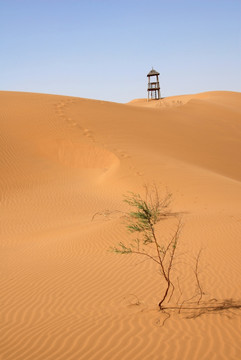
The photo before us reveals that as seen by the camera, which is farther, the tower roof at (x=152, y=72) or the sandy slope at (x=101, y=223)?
the tower roof at (x=152, y=72)

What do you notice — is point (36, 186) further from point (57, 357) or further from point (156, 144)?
point (57, 357)

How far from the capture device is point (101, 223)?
37.4ft

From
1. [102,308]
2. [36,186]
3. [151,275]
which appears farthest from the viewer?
[36,186]

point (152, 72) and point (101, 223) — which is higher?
point (152, 72)

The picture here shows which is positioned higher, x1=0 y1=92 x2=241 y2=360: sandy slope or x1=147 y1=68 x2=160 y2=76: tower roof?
x1=147 y1=68 x2=160 y2=76: tower roof

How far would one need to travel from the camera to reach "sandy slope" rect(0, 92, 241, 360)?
4742 mm

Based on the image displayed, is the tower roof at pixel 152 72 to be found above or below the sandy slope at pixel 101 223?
above

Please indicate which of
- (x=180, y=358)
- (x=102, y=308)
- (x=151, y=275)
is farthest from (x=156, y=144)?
(x=180, y=358)

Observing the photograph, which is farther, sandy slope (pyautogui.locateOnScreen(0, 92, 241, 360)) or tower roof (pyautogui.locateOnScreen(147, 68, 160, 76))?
tower roof (pyautogui.locateOnScreen(147, 68, 160, 76))

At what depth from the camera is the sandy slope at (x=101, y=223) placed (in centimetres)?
474

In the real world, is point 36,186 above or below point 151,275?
above

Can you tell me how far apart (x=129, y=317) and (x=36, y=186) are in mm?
11606

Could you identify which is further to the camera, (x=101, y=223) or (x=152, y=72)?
(x=152, y=72)

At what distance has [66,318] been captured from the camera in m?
5.48
